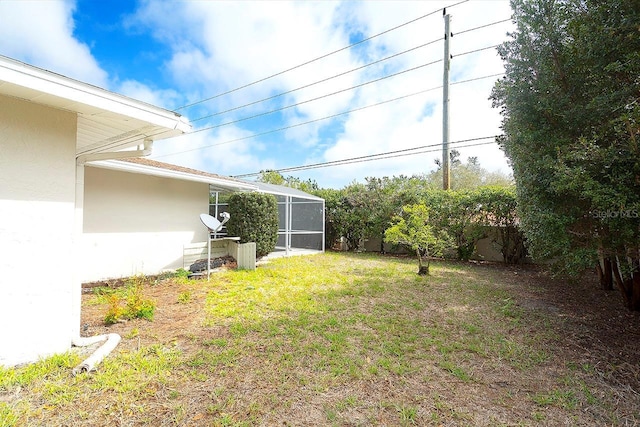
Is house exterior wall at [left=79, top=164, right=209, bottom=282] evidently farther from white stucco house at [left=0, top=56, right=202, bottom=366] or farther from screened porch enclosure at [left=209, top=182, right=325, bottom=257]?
screened porch enclosure at [left=209, top=182, right=325, bottom=257]

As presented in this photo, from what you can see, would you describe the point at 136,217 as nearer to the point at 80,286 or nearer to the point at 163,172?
the point at 163,172

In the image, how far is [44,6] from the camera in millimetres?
7672

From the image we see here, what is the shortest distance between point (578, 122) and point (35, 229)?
637cm

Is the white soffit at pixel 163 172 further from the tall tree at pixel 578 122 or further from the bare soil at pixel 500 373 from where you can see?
the tall tree at pixel 578 122

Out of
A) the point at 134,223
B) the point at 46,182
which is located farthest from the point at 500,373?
the point at 134,223

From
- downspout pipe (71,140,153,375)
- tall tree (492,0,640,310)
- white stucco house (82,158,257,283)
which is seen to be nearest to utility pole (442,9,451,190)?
tall tree (492,0,640,310)

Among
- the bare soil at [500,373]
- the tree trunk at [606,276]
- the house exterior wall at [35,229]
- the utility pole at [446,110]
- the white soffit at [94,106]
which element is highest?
the utility pole at [446,110]

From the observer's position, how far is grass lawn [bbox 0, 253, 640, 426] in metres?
2.40

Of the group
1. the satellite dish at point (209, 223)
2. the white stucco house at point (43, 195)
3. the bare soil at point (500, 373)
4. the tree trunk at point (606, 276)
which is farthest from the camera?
the satellite dish at point (209, 223)

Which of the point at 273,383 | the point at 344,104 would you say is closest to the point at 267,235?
the point at 273,383

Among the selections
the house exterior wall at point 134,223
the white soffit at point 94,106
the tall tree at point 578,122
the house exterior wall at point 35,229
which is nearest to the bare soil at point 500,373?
the house exterior wall at point 35,229

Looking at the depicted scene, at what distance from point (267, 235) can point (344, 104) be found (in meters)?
10.4

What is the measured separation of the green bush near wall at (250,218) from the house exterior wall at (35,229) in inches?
211

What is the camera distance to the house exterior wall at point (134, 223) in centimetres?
648
